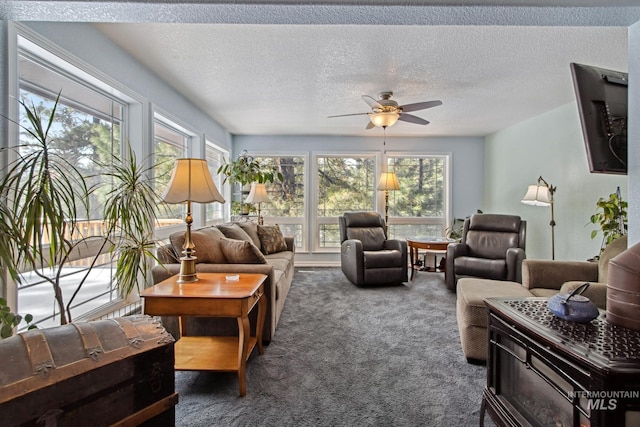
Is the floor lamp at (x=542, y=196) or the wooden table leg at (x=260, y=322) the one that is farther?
the floor lamp at (x=542, y=196)

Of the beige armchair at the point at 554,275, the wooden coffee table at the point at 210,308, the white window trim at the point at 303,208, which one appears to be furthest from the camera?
the white window trim at the point at 303,208

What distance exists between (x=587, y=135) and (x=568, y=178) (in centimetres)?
328

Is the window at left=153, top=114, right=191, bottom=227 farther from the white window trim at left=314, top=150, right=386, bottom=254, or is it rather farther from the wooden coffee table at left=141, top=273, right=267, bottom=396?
the white window trim at left=314, top=150, right=386, bottom=254

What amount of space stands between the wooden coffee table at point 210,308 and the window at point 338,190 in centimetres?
371

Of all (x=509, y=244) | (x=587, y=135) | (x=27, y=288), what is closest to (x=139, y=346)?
(x=27, y=288)

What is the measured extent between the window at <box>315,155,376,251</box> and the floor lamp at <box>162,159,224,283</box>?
149 inches

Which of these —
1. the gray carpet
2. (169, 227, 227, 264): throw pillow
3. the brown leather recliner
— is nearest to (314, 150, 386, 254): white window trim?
the brown leather recliner

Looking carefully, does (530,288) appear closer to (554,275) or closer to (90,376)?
(554,275)

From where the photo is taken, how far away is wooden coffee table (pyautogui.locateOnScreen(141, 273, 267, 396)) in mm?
1856

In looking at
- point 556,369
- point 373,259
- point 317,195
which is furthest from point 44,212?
point 317,195

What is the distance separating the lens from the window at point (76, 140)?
6.25ft

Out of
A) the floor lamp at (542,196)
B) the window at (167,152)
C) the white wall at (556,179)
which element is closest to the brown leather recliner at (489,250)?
the floor lamp at (542,196)

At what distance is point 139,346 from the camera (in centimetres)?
121

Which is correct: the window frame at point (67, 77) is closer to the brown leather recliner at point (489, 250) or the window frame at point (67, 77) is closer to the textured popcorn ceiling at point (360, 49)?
the textured popcorn ceiling at point (360, 49)
